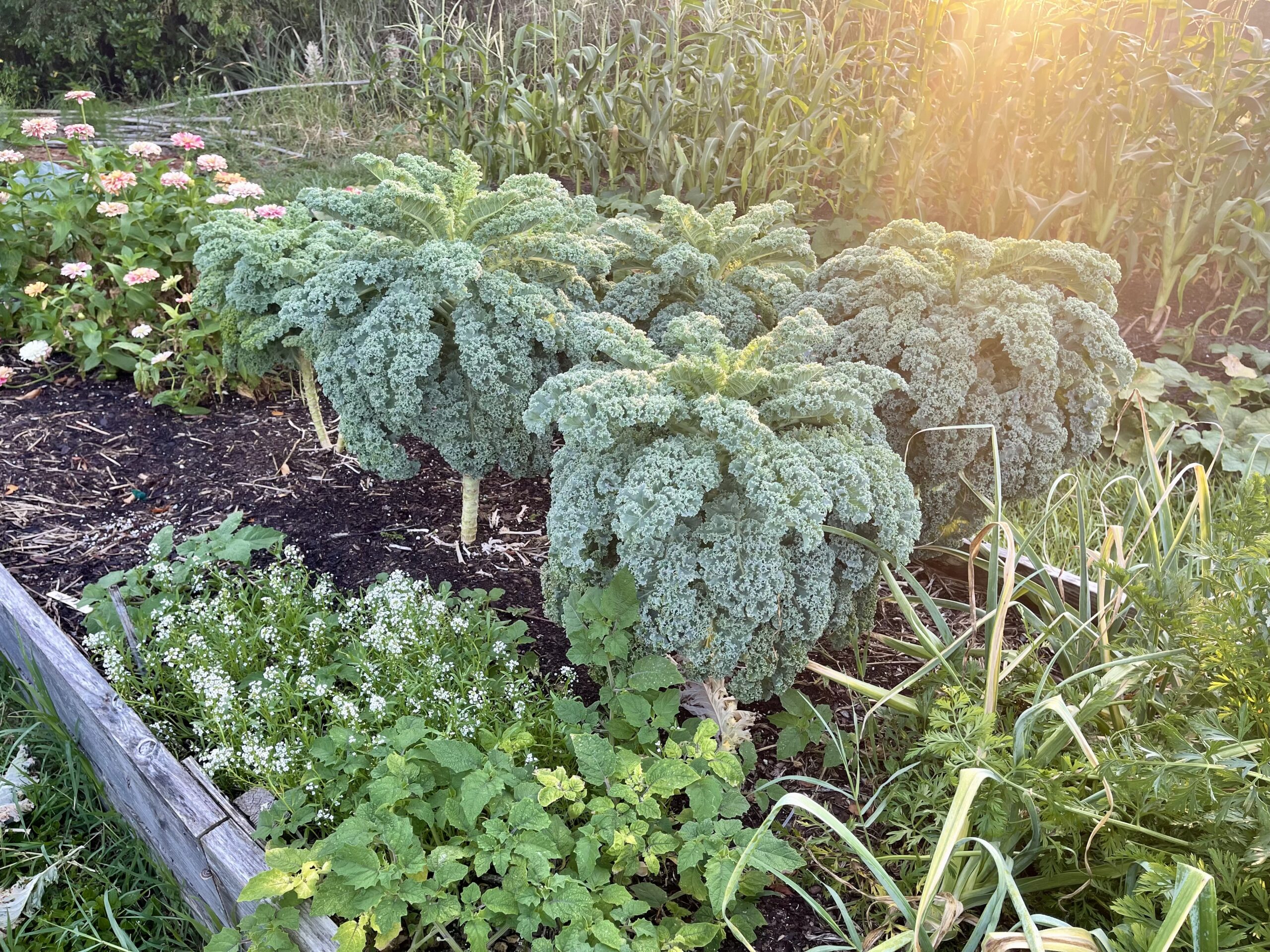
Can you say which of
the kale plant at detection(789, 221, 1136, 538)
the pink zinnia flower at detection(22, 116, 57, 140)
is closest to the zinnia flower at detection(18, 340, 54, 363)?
the pink zinnia flower at detection(22, 116, 57, 140)

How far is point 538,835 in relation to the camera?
1.67m

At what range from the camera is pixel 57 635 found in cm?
237

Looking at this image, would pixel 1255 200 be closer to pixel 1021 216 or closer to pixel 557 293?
pixel 1021 216

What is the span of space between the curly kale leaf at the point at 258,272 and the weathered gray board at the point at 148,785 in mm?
1046

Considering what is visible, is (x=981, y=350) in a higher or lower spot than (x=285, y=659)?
higher

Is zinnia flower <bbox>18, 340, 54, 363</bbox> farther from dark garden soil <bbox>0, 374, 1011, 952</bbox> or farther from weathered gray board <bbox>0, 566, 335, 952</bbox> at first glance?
weathered gray board <bbox>0, 566, 335, 952</bbox>

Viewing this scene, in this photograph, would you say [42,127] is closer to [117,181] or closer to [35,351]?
[117,181]

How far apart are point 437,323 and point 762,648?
1.34 metres

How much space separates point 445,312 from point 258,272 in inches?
28.8

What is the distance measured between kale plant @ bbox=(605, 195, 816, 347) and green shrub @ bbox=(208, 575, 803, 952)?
104cm

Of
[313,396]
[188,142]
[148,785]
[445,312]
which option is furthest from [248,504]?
[188,142]

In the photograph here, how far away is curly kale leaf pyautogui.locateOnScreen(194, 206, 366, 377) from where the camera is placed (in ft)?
9.05

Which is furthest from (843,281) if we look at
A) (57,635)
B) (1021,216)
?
(57,635)

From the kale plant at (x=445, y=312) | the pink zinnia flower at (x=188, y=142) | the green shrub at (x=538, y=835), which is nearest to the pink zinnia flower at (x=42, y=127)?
the pink zinnia flower at (x=188, y=142)
